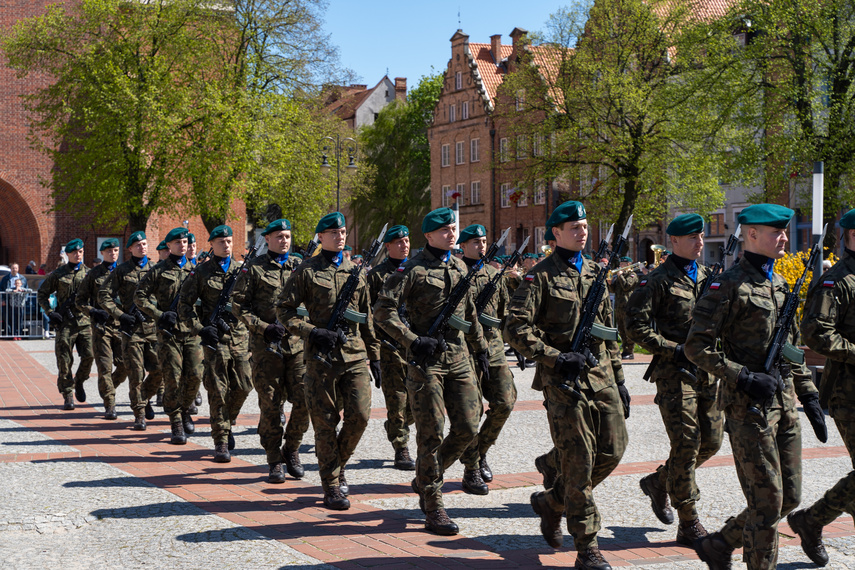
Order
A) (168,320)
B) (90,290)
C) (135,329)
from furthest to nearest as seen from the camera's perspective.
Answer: (90,290) → (135,329) → (168,320)

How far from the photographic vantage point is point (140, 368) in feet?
39.0

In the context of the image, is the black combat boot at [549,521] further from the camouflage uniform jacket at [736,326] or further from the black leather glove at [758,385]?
the black leather glove at [758,385]

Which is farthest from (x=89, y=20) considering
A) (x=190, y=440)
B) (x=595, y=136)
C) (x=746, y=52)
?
(x=190, y=440)

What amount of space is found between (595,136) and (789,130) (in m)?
7.99

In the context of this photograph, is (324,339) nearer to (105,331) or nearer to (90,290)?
(105,331)

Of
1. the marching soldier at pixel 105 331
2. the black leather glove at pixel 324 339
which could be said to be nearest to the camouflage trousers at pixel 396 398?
the black leather glove at pixel 324 339

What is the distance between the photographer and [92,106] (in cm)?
3175

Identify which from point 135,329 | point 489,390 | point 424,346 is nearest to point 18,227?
point 135,329

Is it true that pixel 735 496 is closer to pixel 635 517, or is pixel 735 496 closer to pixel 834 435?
pixel 635 517

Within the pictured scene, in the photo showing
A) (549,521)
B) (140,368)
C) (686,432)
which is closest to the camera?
(549,521)

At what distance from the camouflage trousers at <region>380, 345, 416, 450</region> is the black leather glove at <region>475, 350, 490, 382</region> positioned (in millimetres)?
1353

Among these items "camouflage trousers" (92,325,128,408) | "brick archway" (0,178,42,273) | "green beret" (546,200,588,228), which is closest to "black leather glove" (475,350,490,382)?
"green beret" (546,200,588,228)

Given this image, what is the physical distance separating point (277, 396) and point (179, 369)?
2.58 meters

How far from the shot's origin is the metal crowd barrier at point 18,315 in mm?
27188
